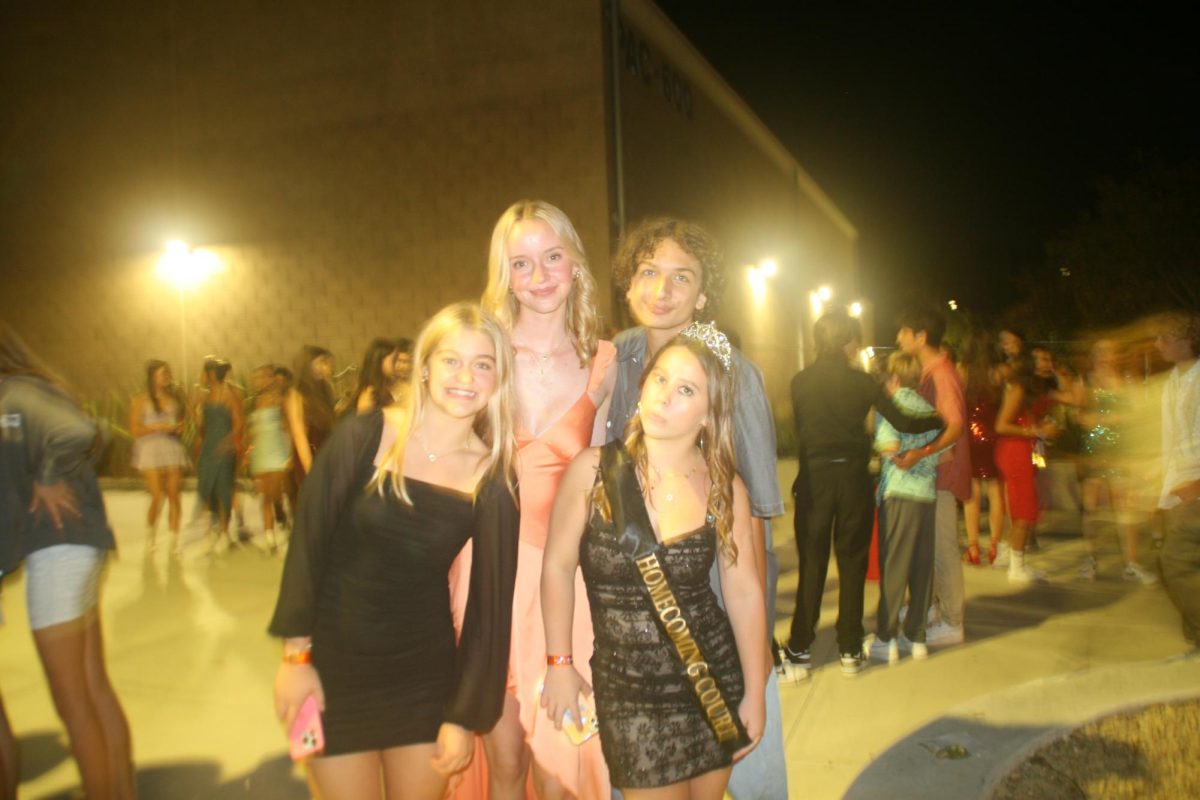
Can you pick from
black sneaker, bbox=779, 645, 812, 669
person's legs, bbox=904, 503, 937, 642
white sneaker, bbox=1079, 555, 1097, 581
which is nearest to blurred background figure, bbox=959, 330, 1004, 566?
white sneaker, bbox=1079, 555, 1097, 581

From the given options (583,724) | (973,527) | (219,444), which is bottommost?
(973,527)

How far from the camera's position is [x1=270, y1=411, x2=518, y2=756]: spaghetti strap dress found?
2.14 meters

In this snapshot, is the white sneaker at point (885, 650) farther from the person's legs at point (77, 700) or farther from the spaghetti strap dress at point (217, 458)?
the spaghetti strap dress at point (217, 458)

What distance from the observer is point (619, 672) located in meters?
2.15

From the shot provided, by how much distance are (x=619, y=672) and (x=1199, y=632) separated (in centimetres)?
407

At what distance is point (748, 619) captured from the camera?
87.4 inches

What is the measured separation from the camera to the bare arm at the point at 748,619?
2193 millimetres

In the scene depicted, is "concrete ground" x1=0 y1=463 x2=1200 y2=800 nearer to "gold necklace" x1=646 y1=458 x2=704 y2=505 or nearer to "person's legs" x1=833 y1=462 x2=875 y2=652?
"person's legs" x1=833 y1=462 x2=875 y2=652

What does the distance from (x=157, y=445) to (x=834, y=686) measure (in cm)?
645

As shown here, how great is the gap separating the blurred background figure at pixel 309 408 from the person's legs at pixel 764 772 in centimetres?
533

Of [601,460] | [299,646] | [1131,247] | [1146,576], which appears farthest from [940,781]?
[1131,247]

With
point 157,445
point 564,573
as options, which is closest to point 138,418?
point 157,445

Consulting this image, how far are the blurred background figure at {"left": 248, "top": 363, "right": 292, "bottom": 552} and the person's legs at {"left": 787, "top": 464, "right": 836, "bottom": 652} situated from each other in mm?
4848

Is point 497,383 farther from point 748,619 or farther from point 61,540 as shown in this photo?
point 61,540
